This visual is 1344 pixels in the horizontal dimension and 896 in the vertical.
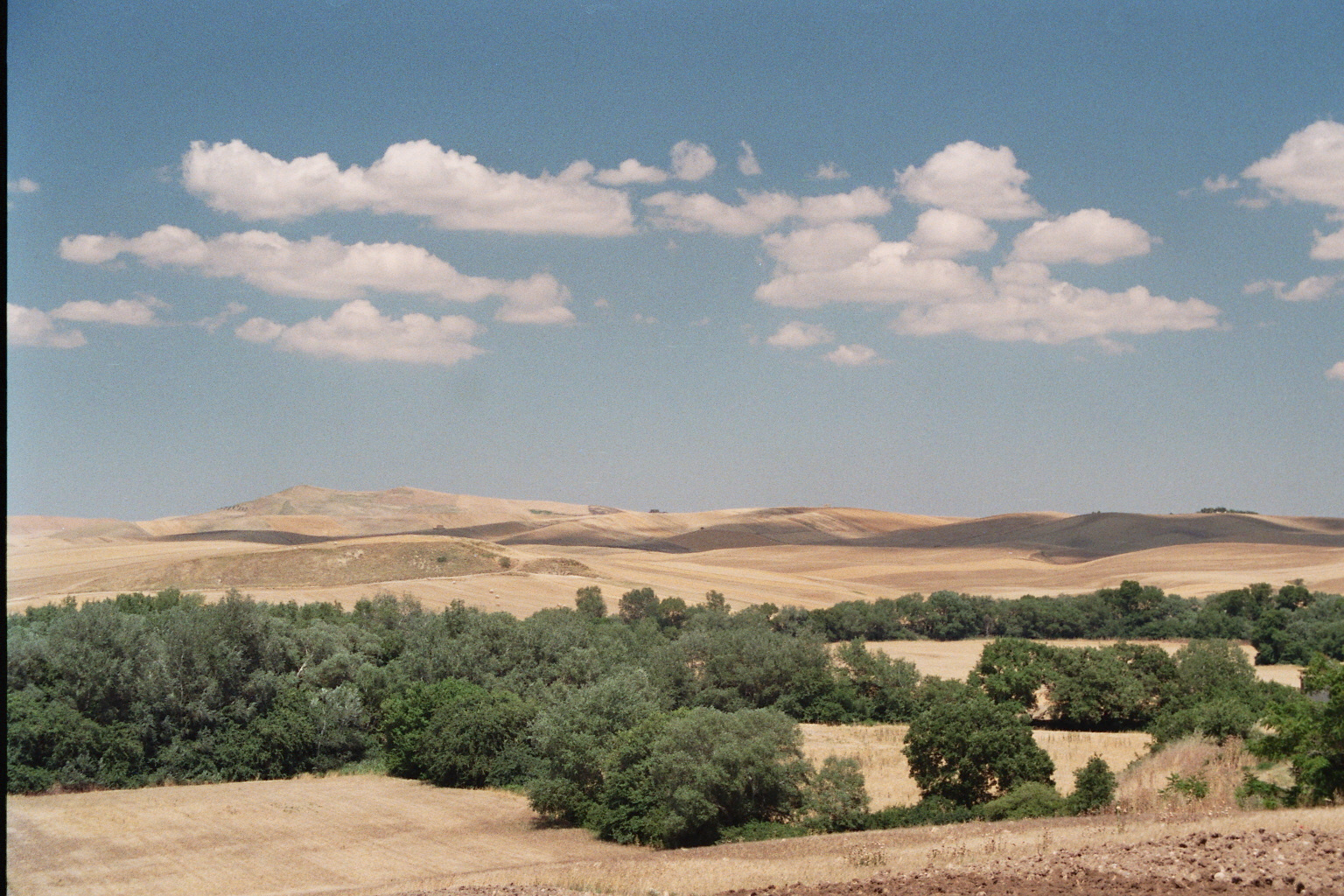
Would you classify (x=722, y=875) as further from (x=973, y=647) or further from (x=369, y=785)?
(x=973, y=647)

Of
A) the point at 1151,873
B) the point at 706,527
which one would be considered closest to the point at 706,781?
the point at 1151,873

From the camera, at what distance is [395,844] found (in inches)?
1416

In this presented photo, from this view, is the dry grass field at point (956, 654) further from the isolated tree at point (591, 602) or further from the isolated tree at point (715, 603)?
the isolated tree at point (591, 602)

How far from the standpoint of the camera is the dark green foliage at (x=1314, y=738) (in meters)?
24.4

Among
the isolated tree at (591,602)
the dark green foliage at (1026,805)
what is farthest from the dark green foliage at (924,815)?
the isolated tree at (591,602)

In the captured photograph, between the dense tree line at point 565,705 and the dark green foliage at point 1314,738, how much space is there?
0.72 feet

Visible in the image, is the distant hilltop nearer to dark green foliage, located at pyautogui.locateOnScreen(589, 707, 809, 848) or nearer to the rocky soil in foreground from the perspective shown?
dark green foliage, located at pyautogui.locateOnScreen(589, 707, 809, 848)

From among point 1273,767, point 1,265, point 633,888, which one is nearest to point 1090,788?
point 1273,767

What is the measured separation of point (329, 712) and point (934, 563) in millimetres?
97686

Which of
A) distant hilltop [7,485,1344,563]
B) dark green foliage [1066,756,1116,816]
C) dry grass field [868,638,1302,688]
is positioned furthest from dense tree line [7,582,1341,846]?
distant hilltop [7,485,1344,563]

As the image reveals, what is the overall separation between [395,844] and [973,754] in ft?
62.4

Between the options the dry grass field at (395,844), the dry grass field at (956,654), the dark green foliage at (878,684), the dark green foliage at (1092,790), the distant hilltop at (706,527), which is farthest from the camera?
the distant hilltop at (706,527)

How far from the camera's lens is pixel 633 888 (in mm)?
19953

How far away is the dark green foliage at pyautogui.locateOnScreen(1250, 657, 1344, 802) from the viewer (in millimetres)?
24422
